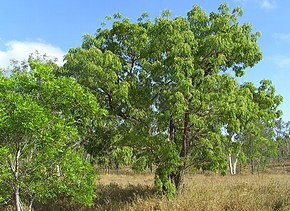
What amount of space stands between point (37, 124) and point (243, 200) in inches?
269

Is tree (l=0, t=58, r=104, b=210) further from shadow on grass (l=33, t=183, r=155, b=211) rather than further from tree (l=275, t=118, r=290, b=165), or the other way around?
tree (l=275, t=118, r=290, b=165)

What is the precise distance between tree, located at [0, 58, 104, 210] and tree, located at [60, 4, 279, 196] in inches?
103

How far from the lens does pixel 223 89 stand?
1158cm

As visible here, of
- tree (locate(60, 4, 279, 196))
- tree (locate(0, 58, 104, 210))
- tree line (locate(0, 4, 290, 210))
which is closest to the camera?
tree (locate(0, 58, 104, 210))

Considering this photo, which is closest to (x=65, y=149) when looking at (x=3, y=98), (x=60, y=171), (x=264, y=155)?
(x=60, y=171)

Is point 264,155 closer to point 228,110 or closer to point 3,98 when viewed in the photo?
point 228,110

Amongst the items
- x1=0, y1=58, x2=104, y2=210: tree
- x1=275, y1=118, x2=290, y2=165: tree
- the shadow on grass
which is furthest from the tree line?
x1=275, y1=118, x2=290, y2=165: tree

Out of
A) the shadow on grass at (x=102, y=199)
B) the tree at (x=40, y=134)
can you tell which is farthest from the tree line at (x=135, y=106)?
the shadow on grass at (x=102, y=199)

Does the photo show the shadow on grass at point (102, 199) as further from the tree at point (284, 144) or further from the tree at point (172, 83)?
the tree at point (284, 144)

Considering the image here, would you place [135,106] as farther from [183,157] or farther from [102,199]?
[102,199]

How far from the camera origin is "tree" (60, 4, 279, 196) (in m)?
11.5

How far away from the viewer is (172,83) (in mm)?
11930

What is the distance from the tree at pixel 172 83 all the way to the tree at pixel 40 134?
261 centimetres

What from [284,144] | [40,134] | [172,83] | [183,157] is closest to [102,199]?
[183,157]
